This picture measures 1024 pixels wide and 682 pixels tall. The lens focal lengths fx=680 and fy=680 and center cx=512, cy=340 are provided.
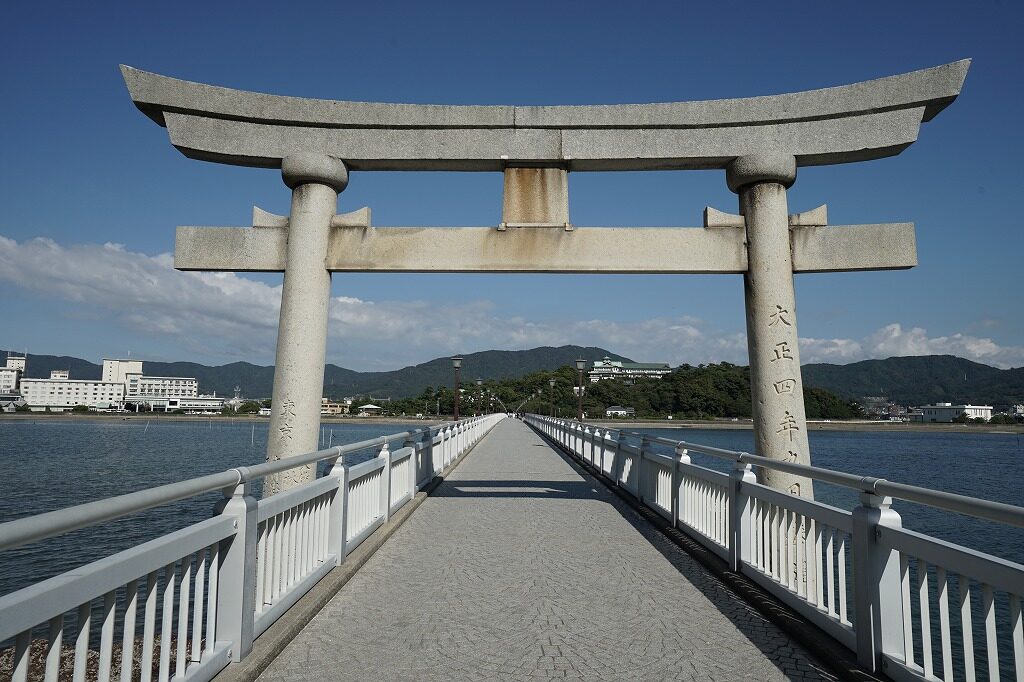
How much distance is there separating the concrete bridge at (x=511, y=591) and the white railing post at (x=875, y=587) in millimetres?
11

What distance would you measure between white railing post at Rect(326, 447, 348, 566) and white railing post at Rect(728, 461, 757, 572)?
3472 mm

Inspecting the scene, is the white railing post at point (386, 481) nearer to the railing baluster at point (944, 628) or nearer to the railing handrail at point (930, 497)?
the railing handrail at point (930, 497)

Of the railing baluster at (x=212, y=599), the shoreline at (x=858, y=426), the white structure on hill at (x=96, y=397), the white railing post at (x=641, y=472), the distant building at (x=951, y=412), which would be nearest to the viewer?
the railing baluster at (x=212, y=599)

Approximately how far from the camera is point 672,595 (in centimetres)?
557

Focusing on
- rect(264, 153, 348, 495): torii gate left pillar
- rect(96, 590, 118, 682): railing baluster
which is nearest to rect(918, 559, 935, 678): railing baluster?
rect(96, 590, 118, 682): railing baluster

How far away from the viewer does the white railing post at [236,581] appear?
12.0ft

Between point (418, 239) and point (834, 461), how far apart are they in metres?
37.9

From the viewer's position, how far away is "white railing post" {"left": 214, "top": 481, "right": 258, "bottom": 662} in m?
3.66

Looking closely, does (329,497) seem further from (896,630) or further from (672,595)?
(896,630)

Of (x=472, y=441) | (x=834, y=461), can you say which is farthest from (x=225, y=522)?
(x=834, y=461)

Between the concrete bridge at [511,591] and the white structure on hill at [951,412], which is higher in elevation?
the white structure on hill at [951,412]

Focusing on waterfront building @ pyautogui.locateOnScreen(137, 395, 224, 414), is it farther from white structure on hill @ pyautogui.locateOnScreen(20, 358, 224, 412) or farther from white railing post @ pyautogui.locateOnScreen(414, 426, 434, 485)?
white railing post @ pyautogui.locateOnScreen(414, 426, 434, 485)

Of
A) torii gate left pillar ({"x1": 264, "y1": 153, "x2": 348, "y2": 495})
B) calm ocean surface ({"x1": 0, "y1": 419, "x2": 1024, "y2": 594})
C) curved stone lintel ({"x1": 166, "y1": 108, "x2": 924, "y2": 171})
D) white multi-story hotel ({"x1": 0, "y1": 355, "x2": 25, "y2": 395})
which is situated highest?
white multi-story hotel ({"x1": 0, "y1": 355, "x2": 25, "y2": 395})

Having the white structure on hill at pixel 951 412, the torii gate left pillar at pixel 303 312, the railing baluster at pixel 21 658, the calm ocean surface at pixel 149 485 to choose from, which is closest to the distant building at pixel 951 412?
the white structure on hill at pixel 951 412
